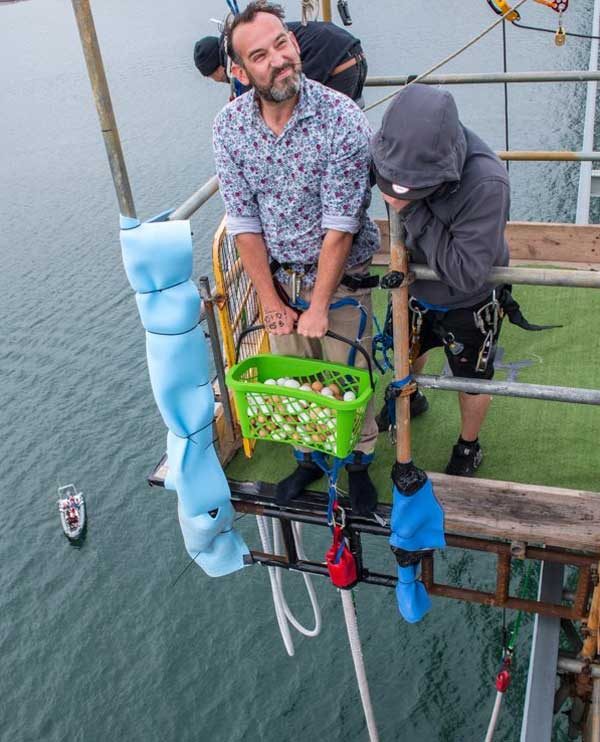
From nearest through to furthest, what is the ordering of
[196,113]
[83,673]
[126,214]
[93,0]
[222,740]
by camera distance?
[126,214] < [222,740] < [83,673] < [196,113] < [93,0]

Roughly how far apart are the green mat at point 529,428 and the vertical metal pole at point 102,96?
2088 millimetres

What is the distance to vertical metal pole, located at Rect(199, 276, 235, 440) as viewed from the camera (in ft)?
15.0

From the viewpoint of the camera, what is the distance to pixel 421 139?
3.14 metres

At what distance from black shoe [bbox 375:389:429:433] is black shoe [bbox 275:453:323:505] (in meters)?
0.72

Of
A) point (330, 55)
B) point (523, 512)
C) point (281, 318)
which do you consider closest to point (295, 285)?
point (281, 318)

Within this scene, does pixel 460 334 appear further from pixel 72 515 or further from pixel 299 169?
pixel 72 515

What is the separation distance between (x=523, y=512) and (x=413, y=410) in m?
1.37

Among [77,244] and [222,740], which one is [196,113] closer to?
[77,244]

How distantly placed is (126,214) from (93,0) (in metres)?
42.5

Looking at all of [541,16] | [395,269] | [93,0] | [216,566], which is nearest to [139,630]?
[216,566]

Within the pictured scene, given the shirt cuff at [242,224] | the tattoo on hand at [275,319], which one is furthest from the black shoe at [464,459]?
Answer: the shirt cuff at [242,224]

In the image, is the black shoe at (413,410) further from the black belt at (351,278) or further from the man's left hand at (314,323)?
the man's left hand at (314,323)

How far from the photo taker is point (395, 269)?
3.48m

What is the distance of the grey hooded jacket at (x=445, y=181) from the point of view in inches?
123
